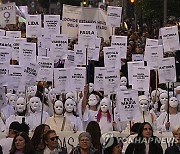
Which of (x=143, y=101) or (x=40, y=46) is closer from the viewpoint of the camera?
(x=143, y=101)

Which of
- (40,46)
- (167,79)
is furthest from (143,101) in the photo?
(40,46)

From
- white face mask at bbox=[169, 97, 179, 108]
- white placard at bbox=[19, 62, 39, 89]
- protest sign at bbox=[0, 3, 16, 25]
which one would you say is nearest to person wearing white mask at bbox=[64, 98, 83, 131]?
white placard at bbox=[19, 62, 39, 89]

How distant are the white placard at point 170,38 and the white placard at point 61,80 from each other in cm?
248

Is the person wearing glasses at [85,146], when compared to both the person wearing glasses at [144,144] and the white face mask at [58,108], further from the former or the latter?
the white face mask at [58,108]

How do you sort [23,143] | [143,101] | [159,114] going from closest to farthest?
[23,143] < [143,101] < [159,114]

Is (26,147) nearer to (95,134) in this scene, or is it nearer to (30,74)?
(95,134)

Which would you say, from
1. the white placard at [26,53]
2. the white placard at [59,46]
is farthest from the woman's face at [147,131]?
the white placard at [59,46]

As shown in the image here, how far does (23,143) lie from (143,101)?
3695mm

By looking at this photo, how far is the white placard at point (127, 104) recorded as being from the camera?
12.5 meters

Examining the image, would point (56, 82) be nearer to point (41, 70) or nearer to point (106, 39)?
point (41, 70)

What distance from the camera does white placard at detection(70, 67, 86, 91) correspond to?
14266mm

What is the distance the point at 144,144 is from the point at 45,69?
14.8 feet

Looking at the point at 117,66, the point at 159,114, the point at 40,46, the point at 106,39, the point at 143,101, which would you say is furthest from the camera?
the point at 106,39

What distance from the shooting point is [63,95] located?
14.8 m
